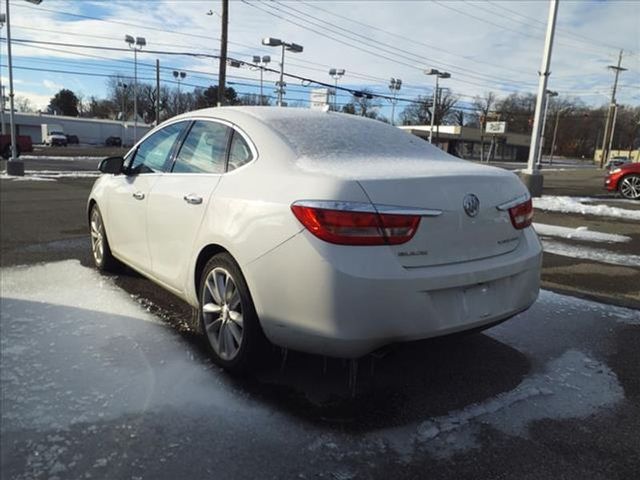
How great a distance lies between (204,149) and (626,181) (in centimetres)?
1486

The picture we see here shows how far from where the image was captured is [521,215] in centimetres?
324

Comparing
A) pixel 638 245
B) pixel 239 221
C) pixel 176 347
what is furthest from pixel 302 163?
pixel 638 245

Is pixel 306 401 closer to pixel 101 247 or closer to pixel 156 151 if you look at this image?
pixel 156 151

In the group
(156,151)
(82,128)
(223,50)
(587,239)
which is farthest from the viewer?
(82,128)

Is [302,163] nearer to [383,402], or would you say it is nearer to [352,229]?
[352,229]

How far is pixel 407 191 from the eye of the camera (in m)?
2.71

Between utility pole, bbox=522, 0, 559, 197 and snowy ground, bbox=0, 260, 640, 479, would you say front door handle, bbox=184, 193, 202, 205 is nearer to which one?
snowy ground, bbox=0, 260, 640, 479

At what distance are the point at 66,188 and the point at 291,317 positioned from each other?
13.5 m

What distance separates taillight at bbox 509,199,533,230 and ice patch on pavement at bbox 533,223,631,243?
5.73m

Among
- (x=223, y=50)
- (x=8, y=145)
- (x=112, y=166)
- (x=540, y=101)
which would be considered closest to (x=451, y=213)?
(x=112, y=166)

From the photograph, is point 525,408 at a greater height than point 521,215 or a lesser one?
lesser

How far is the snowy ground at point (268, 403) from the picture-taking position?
238 cm

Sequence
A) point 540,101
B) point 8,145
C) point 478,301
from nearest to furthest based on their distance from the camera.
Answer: point 478,301, point 540,101, point 8,145

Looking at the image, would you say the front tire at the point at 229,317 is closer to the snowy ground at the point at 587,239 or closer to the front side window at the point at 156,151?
the front side window at the point at 156,151
